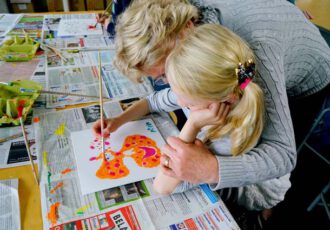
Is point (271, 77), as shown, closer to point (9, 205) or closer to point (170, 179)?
point (170, 179)

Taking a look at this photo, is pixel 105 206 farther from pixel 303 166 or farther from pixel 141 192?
pixel 303 166

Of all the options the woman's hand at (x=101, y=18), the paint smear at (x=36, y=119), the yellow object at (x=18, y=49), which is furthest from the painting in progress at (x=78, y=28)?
the paint smear at (x=36, y=119)

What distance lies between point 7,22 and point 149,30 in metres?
1.12

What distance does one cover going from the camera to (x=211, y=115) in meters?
0.63

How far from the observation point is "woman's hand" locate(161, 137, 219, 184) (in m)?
0.63

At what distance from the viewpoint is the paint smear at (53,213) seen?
59 cm

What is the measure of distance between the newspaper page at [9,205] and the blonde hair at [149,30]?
0.40m

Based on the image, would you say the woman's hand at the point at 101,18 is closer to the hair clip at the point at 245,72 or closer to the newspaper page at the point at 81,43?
the newspaper page at the point at 81,43

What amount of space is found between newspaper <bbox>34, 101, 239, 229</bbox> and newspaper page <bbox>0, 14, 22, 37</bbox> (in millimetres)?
882

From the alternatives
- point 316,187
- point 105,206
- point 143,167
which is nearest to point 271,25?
point 143,167

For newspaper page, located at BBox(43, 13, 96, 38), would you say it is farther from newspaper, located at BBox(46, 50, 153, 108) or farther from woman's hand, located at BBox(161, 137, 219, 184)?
woman's hand, located at BBox(161, 137, 219, 184)

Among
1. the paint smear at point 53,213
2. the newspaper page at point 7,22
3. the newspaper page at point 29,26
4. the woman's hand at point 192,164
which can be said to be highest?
the woman's hand at point 192,164

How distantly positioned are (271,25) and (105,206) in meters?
0.59

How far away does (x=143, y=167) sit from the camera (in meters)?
0.73
